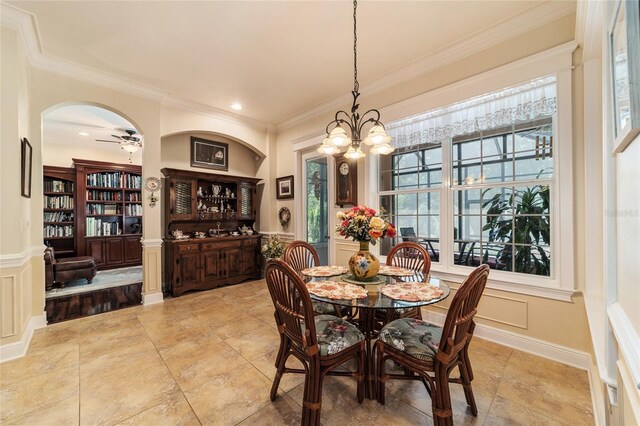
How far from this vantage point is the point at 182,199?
173 inches

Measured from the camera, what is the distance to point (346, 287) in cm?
195

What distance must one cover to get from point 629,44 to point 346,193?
3.20 metres

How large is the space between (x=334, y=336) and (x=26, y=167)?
11.0 feet

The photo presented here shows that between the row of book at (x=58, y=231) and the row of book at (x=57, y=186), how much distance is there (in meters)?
0.78

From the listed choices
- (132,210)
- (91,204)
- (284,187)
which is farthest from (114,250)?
(284,187)

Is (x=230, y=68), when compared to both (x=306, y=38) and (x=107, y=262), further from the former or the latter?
(x=107, y=262)

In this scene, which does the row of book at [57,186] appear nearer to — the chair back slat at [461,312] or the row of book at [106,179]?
the row of book at [106,179]

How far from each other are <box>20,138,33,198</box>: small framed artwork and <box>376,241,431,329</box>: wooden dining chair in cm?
361

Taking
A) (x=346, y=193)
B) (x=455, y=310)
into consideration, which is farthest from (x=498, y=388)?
(x=346, y=193)

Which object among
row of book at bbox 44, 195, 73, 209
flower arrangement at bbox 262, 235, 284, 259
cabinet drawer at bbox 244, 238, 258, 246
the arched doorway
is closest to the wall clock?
flower arrangement at bbox 262, 235, 284, 259

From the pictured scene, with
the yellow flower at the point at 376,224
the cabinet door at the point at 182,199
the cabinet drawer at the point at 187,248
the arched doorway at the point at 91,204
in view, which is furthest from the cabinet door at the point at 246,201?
the yellow flower at the point at 376,224

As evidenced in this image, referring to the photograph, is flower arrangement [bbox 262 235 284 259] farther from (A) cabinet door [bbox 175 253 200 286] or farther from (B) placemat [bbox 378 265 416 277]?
(B) placemat [bbox 378 265 416 277]

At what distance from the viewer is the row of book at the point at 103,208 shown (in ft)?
19.5

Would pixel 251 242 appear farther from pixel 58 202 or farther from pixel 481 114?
pixel 58 202
